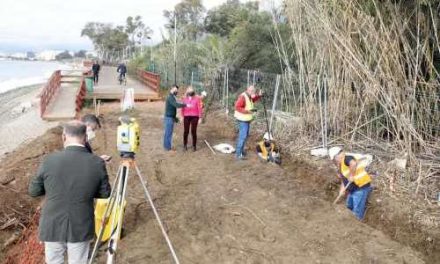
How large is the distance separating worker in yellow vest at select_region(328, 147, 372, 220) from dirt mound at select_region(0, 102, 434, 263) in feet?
0.71

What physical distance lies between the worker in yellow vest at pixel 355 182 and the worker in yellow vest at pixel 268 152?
2.60 meters

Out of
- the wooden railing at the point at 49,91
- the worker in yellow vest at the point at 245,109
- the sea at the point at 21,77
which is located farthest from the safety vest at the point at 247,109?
the sea at the point at 21,77

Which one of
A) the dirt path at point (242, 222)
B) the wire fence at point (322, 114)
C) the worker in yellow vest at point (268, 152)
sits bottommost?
the dirt path at point (242, 222)

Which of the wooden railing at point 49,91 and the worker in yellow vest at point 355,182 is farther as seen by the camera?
the wooden railing at point 49,91

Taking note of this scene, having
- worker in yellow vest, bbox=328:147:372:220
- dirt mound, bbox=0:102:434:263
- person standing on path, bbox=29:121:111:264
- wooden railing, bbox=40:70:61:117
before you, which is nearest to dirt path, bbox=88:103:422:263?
dirt mound, bbox=0:102:434:263

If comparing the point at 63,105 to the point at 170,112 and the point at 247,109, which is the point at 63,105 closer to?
the point at 170,112

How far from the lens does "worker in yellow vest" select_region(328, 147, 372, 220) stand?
6570mm

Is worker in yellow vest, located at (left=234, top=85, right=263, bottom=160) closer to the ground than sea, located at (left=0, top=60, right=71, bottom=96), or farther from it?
farther from it

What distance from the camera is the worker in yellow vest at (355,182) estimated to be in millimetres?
6570

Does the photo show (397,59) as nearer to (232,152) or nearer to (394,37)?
(394,37)

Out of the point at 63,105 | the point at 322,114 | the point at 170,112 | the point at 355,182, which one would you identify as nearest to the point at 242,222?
the point at 355,182

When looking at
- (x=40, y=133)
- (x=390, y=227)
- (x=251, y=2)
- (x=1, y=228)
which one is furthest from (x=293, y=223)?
(x=251, y=2)

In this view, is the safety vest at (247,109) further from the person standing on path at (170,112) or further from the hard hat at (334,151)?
the hard hat at (334,151)

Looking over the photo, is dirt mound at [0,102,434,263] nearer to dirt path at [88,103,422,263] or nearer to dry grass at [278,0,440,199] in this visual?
dirt path at [88,103,422,263]
